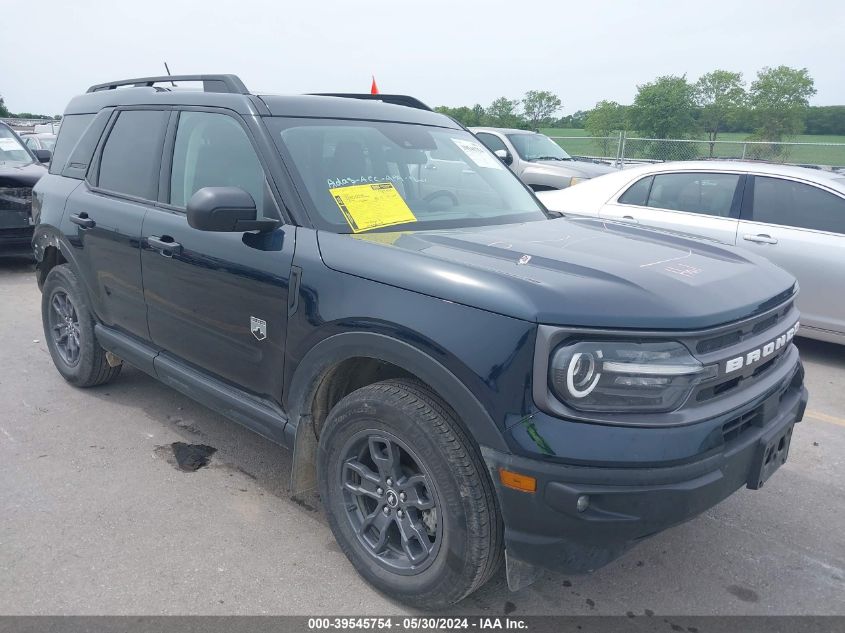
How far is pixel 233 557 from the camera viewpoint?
2.88 meters

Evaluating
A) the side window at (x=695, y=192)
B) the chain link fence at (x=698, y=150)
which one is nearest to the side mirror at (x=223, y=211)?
the side window at (x=695, y=192)

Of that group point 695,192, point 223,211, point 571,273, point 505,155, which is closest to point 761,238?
point 695,192

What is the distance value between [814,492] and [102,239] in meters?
4.09

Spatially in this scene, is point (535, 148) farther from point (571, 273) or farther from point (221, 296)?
point (571, 273)

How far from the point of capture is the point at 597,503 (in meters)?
2.07

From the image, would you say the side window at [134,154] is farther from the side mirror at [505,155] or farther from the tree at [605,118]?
the tree at [605,118]

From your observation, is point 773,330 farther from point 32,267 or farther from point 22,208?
point 32,267

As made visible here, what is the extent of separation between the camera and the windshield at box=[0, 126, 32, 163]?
29.2ft

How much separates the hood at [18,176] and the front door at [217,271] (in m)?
5.57

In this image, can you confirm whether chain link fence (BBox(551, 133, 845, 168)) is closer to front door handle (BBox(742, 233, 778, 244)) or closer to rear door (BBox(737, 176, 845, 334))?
rear door (BBox(737, 176, 845, 334))

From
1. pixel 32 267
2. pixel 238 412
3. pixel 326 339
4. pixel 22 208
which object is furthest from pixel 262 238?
pixel 32 267

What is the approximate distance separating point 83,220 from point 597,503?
3.39 metres

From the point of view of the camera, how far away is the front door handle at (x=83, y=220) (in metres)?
3.99

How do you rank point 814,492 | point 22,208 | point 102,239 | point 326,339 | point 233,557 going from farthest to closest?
point 22,208
point 102,239
point 814,492
point 233,557
point 326,339
